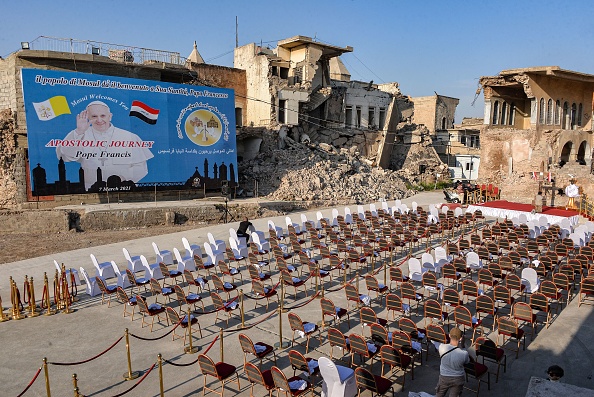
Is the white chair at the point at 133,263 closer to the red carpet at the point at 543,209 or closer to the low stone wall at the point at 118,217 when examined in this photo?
the low stone wall at the point at 118,217

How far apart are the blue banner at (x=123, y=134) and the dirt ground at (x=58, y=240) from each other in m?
2.98

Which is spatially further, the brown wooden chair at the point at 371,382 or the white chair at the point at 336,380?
the brown wooden chair at the point at 371,382

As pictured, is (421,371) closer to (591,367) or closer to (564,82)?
(591,367)

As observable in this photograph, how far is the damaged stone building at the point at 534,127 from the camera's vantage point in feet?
103

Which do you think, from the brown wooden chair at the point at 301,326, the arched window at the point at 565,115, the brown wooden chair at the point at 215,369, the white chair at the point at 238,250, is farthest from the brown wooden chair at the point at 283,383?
the arched window at the point at 565,115

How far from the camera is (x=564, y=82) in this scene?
34.7 m

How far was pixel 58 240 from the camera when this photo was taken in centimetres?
2027

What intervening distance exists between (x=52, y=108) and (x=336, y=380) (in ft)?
72.1

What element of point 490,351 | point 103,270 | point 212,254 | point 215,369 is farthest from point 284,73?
point 215,369

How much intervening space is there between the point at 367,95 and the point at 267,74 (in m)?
12.3

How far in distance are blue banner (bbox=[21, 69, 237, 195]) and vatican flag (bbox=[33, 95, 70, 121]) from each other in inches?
1.7

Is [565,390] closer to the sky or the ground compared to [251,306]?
closer to the sky

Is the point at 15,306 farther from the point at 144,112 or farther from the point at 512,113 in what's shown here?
the point at 512,113

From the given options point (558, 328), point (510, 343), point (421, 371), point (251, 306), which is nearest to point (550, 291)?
point (558, 328)
